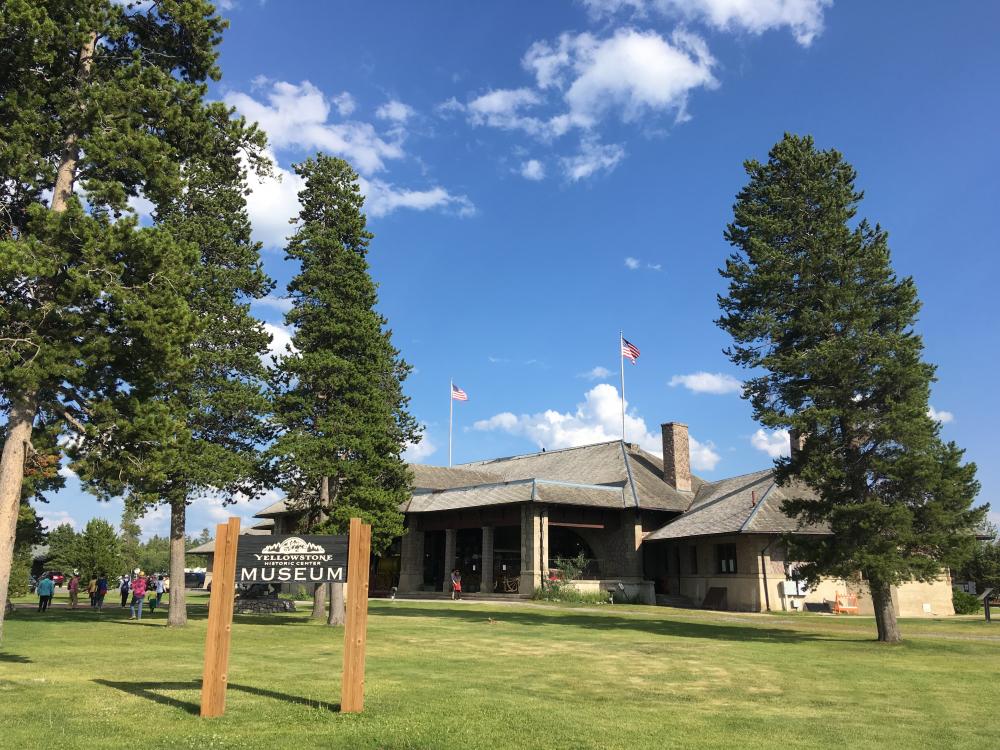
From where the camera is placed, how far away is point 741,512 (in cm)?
3481

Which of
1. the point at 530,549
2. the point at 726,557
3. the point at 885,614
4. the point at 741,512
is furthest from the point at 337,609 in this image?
the point at 726,557

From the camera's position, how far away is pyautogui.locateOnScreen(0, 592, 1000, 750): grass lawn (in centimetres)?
739

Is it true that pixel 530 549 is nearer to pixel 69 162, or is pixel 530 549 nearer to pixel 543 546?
pixel 543 546

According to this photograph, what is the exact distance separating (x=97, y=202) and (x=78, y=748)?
30.5 feet

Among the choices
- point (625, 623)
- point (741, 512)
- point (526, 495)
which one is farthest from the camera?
point (526, 495)

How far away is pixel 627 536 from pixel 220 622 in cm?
3232

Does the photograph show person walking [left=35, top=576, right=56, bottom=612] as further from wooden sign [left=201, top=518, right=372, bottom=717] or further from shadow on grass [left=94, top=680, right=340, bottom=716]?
wooden sign [left=201, top=518, right=372, bottom=717]

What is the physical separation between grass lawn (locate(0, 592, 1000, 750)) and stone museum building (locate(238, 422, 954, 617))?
13572mm

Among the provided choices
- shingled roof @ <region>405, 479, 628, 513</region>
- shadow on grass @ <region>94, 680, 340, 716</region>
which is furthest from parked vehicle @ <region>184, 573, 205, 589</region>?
shadow on grass @ <region>94, 680, 340, 716</region>

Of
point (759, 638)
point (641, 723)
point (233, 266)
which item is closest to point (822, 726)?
point (641, 723)

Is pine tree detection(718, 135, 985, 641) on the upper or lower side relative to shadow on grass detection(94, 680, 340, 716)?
upper

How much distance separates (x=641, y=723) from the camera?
8.16m

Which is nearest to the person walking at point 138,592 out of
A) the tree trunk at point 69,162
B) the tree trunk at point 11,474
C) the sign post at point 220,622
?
the tree trunk at point 11,474

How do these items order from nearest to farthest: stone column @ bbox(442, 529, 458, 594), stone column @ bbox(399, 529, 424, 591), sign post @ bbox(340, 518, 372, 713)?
sign post @ bbox(340, 518, 372, 713) → stone column @ bbox(442, 529, 458, 594) → stone column @ bbox(399, 529, 424, 591)
